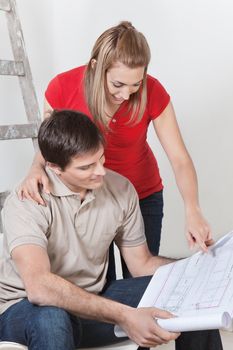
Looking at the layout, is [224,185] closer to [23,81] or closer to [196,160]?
[196,160]

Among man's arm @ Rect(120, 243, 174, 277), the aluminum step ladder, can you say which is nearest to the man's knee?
man's arm @ Rect(120, 243, 174, 277)

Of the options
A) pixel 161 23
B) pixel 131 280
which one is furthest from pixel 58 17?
pixel 131 280

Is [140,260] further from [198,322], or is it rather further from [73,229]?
[198,322]

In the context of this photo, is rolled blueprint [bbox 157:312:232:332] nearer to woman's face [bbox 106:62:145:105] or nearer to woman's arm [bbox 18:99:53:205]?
woman's arm [bbox 18:99:53:205]

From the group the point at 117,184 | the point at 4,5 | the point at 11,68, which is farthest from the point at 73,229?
the point at 4,5

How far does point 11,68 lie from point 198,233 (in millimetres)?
1109

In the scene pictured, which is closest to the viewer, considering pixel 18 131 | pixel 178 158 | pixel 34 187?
pixel 34 187

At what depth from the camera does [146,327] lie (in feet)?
3.97

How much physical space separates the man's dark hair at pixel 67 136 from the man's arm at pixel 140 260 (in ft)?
1.24

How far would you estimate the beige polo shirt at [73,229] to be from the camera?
1409 millimetres

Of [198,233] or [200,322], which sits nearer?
[200,322]

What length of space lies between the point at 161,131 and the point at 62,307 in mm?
691

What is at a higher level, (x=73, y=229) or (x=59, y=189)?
(x=59, y=189)

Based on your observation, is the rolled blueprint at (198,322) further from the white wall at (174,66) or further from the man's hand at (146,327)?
the white wall at (174,66)
